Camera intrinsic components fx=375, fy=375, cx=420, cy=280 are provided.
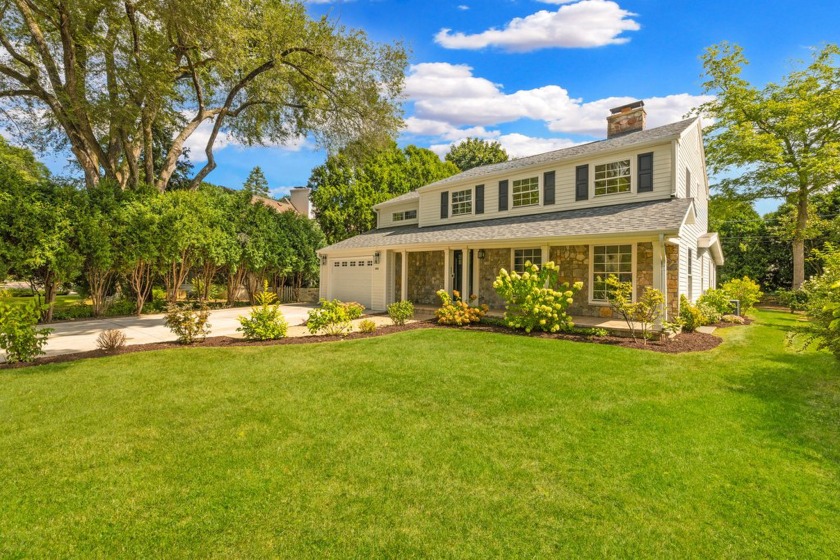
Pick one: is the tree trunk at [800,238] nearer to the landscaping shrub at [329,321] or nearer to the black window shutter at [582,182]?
the black window shutter at [582,182]

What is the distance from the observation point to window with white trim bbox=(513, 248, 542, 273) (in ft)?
41.5

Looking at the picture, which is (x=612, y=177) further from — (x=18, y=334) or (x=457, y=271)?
(x=18, y=334)

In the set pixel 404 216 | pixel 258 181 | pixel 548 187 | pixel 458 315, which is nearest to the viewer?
pixel 458 315

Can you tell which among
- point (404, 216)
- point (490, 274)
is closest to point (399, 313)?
point (490, 274)

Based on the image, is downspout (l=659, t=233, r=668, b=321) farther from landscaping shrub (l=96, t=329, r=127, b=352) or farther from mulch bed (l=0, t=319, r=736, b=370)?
landscaping shrub (l=96, t=329, r=127, b=352)

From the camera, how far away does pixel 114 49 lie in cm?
1203

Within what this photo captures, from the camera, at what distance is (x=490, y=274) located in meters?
13.8

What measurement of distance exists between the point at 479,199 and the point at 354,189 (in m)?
10.1

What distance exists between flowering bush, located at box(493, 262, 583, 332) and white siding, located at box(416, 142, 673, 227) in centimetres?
407

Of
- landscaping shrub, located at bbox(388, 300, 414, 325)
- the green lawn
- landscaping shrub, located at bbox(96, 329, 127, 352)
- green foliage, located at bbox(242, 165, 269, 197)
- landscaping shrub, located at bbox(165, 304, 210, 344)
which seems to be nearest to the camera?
the green lawn

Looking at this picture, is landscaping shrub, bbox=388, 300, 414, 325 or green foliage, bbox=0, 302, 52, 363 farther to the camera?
landscaping shrub, bbox=388, 300, 414, 325

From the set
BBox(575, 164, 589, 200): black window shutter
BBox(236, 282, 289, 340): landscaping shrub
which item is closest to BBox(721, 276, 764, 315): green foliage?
BBox(575, 164, 589, 200): black window shutter

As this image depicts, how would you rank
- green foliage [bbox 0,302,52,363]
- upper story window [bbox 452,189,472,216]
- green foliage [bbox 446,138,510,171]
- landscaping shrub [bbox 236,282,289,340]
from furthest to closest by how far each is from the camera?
green foliage [bbox 446,138,510,171], upper story window [bbox 452,189,472,216], landscaping shrub [bbox 236,282,289,340], green foliage [bbox 0,302,52,363]

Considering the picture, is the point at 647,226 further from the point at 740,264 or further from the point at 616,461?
the point at 740,264
